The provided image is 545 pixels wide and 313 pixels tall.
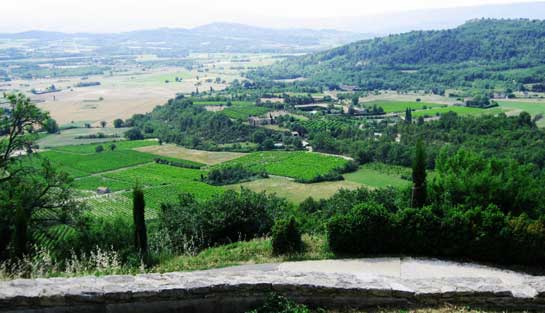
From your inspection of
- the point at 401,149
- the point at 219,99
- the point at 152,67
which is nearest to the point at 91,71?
the point at 152,67

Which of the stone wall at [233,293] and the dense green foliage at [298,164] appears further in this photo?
the dense green foliage at [298,164]

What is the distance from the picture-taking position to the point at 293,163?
2233 inches

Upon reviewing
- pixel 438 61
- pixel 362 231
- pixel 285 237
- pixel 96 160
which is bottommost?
pixel 96 160

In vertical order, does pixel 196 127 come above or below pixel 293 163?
above

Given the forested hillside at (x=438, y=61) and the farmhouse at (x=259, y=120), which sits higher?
the forested hillside at (x=438, y=61)

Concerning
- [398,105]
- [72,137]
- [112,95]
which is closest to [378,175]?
[72,137]

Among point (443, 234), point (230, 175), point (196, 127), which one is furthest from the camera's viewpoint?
point (196, 127)

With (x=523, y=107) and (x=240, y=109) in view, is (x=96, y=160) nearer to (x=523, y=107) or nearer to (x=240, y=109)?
(x=240, y=109)

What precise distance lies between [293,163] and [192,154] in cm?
1546

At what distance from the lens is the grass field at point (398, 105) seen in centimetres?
9138

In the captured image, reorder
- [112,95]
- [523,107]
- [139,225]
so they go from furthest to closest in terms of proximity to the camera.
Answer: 1. [112,95]
2. [523,107]
3. [139,225]

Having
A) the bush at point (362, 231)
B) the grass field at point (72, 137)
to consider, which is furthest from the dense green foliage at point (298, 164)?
the bush at point (362, 231)

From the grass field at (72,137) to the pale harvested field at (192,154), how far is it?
10791mm

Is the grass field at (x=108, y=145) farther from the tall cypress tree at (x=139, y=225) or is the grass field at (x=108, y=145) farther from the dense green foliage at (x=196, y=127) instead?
the tall cypress tree at (x=139, y=225)
